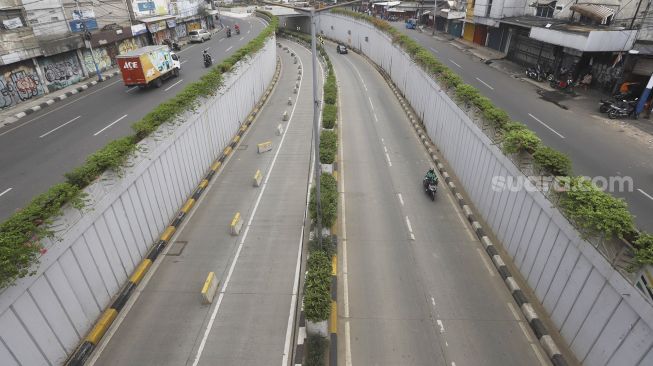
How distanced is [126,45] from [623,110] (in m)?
55.2

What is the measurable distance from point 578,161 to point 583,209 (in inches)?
559

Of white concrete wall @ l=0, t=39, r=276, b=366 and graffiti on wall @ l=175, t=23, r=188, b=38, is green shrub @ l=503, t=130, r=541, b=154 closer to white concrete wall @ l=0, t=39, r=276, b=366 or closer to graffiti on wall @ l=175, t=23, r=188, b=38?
white concrete wall @ l=0, t=39, r=276, b=366

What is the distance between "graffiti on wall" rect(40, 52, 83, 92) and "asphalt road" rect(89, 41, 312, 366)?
85.4 ft

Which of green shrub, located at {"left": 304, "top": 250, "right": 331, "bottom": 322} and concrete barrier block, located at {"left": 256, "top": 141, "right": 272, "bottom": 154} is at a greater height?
green shrub, located at {"left": 304, "top": 250, "right": 331, "bottom": 322}

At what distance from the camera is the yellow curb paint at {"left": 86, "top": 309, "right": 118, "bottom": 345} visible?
11.0 metres

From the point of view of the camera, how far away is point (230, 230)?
53.4ft

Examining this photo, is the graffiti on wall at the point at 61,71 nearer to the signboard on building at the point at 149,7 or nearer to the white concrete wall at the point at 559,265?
the signboard on building at the point at 149,7

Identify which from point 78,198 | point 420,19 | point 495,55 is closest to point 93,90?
point 78,198

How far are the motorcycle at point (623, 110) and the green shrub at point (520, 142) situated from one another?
811 inches

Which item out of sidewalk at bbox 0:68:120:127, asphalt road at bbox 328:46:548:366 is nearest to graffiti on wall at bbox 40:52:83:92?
sidewalk at bbox 0:68:120:127

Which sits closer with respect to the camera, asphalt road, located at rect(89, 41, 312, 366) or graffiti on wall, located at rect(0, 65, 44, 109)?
asphalt road, located at rect(89, 41, 312, 366)

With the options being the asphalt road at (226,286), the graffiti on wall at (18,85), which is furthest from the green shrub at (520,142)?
the graffiti on wall at (18,85)

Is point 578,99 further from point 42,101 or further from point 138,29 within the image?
point 138,29

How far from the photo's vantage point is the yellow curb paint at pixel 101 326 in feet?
36.1
